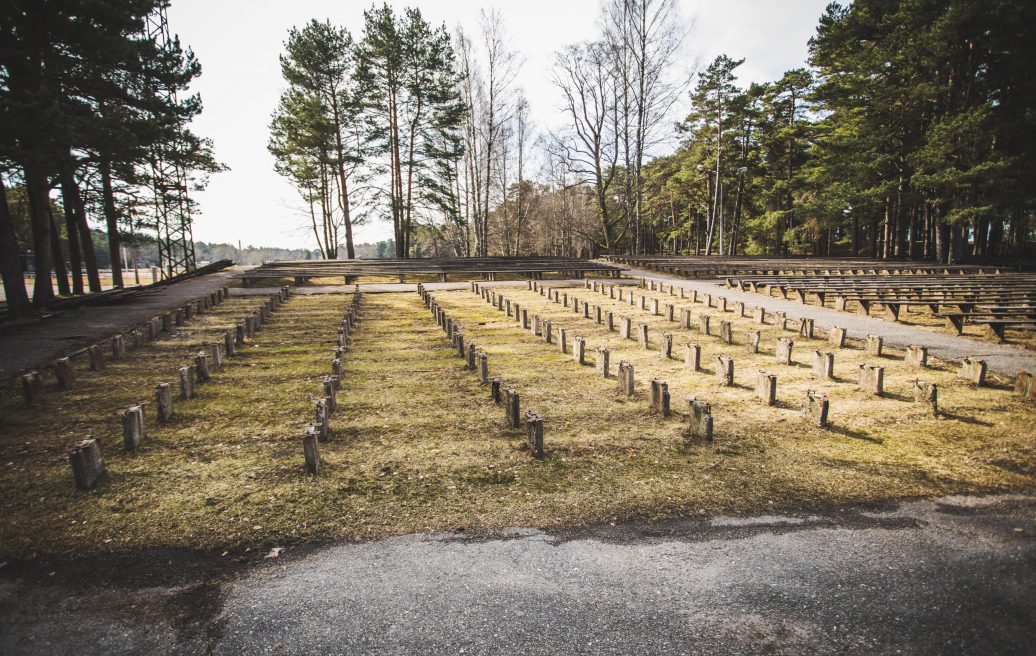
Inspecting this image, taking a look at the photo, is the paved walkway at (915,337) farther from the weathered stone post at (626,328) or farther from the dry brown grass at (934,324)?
the weathered stone post at (626,328)

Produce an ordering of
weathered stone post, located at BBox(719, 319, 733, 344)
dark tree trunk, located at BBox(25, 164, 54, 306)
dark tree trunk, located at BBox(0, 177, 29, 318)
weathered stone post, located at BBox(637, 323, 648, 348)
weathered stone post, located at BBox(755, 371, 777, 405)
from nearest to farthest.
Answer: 1. weathered stone post, located at BBox(755, 371, 777, 405)
2. weathered stone post, located at BBox(637, 323, 648, 348)
3. weathered stone post, located at BBox(719, 319, 733, 344)
4. dark tree trunk, located at BBox(0, 177, 29, 318)
5. dark tree trunk, located at BBox(25, 164, 54, 306)

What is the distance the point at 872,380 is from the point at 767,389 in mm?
1435

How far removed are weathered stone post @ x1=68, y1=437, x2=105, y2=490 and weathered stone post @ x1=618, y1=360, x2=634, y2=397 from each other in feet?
17.4

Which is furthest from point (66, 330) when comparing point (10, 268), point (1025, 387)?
point (1025, 387)

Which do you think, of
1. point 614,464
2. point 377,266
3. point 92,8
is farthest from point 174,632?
point 377,266

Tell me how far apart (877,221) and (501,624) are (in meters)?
44.6

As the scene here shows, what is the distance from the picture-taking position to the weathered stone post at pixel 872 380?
6.05 metres

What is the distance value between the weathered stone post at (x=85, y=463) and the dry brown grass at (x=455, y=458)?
0.11 m

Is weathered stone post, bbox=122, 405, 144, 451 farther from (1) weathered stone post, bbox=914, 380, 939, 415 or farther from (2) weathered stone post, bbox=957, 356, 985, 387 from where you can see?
(2) weathered stone post, bbox=957, 356, 985, 387

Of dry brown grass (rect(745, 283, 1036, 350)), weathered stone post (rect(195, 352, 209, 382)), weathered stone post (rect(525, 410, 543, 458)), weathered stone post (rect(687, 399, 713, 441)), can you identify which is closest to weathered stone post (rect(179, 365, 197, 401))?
weathered stone post (rect(195, 352, 209, 382))

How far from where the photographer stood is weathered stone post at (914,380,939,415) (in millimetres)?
5445

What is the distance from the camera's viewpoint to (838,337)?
8953 millimetres

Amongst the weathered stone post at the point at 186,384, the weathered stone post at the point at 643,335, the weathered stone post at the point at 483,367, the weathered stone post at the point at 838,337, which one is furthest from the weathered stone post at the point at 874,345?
the weathered stone post at the point at 186,384

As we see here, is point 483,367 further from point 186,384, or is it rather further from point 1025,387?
point 1025,387
